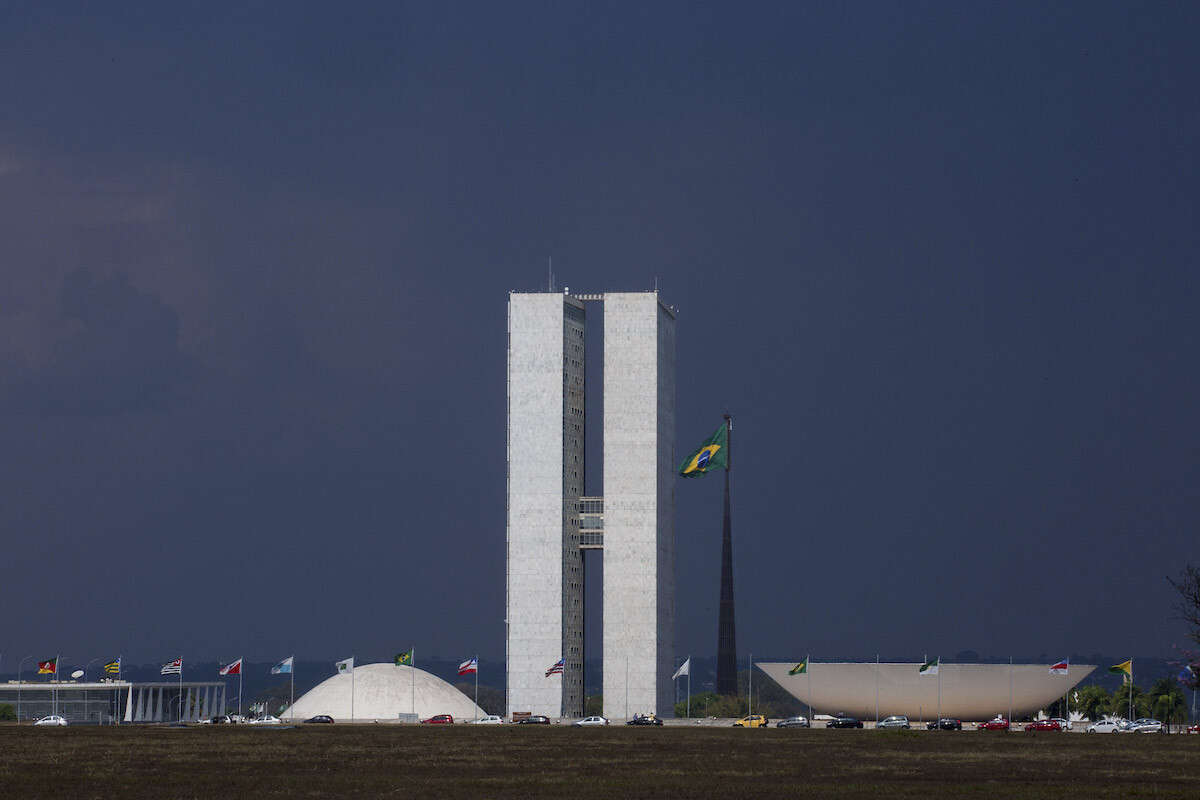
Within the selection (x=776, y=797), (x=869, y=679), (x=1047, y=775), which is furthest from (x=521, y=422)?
(x=776, y=797)

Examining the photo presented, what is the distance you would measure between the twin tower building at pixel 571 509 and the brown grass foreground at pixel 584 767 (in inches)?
2181

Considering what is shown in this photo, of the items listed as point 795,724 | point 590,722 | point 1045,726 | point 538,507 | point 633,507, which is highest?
point 633,507

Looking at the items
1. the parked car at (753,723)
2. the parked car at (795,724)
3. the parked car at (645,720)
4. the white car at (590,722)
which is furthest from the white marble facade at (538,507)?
the parked car at (795,724)

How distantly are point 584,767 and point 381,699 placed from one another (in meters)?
108

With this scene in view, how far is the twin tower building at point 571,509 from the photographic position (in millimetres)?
148250

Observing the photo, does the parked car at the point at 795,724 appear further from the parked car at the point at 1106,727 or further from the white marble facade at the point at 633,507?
the parked car at the point at 1106,727

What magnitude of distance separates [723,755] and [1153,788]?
22.9m

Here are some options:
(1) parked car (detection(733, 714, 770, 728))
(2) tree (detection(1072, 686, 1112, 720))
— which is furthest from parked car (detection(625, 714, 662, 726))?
(2) tree (detection(1072, 686, 1112, 720))

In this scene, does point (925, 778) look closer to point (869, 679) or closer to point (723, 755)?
point (723, 755)

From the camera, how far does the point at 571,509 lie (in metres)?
152

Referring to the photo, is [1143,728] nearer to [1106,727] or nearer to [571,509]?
[1106,727]

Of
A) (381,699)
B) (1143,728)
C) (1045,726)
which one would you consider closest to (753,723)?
(1045,726)

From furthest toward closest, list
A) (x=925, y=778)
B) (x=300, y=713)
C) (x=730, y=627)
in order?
(x=730, y=627) → (x=300, y=713) → (x=925, y=778)

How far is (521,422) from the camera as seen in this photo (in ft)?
490
